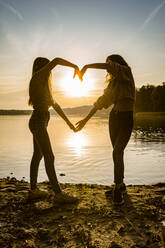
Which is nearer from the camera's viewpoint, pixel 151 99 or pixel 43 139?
pixel 43 139

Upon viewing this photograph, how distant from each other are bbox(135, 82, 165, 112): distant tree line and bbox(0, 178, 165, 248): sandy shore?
94.6 metres

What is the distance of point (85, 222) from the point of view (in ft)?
14.5

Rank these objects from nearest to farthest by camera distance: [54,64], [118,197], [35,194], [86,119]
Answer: [54,64], [118,197], [35,194], [86,119]

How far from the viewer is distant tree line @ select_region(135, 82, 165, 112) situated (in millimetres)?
95812

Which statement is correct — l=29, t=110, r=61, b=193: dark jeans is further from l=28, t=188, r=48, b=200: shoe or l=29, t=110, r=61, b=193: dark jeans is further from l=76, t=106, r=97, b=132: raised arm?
l=76, t=106, r=97, b=132: raised arm

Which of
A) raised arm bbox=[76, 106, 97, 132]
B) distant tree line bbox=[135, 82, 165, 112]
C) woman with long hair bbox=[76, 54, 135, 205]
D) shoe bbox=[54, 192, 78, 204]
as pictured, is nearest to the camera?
woman with long hair bbox=[76, 54, 135, 205]

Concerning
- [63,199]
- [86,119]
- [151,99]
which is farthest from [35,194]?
[151,99]

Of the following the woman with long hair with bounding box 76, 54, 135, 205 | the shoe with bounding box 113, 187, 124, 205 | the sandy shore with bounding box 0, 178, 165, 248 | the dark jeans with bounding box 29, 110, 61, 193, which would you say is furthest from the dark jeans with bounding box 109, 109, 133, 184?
the dark jeans with bounding box 29, 110, 61, 193

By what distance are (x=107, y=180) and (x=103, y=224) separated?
6326 mm

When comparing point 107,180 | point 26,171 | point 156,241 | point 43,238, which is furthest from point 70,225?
point 26,171

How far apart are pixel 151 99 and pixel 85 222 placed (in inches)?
3888

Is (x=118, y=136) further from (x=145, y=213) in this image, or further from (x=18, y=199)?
(x=18, y=199)

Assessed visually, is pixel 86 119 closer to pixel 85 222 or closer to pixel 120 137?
pixel 120 137

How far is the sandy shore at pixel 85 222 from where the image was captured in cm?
375
